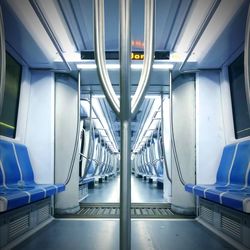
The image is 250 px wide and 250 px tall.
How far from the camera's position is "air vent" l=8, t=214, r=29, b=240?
2834 mm

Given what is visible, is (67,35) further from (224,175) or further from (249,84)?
(224,175)

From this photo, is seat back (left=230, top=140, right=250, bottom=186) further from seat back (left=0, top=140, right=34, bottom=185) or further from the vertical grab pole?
seat back (left=0, top=140, right=34, bottom=185)

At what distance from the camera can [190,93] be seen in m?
4.48

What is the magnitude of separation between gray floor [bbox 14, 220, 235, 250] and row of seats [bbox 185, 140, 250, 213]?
17.9 inches

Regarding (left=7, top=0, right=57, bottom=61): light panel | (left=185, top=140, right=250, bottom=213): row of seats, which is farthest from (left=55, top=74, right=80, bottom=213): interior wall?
(left=185, top=140, right=250, bottom=213): row of seats

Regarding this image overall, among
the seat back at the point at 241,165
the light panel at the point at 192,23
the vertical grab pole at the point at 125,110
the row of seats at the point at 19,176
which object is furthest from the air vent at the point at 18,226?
the light panel at the point at 192,23

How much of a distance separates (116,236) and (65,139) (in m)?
1.91

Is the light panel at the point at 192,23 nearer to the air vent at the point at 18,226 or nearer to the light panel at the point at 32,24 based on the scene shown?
the light panel at the point at 32,24

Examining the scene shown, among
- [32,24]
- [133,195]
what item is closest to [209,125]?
[32,24]

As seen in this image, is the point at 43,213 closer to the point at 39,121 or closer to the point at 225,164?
the point at 39,121

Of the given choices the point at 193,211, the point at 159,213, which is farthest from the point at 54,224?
the point at 193,211

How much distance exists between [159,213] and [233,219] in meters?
1.64

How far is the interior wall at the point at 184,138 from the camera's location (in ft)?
14.3

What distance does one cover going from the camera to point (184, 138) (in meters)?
4.48
